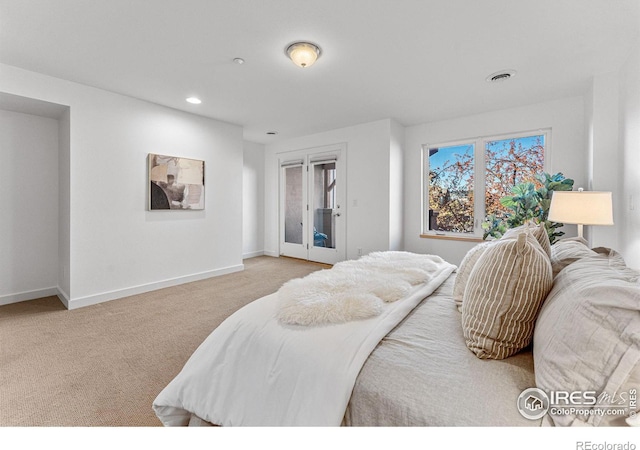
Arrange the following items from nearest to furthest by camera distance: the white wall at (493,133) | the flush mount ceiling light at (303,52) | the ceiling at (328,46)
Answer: the ceiling at (328,46) < the flush mount ceiling light at (303,52) < the white wall at (493,133)

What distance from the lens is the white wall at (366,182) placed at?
4.33 m

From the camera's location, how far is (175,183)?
12.6 feet

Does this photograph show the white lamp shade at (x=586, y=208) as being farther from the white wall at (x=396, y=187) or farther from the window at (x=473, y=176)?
the white wall at (x=396, y=187)

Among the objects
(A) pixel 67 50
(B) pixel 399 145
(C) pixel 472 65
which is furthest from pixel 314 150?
(A) pixel 67 50

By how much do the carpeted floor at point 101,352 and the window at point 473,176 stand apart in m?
2.88

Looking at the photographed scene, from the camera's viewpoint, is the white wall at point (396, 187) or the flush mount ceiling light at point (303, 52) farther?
the white wall at point (396, 187)

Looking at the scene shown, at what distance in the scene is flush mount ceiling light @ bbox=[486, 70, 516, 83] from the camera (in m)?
2.75

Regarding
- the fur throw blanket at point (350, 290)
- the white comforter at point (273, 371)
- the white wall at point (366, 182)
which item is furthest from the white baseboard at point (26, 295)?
the white wall at point (366, 182)

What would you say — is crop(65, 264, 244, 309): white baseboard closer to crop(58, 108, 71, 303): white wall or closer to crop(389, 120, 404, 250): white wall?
crop(58, 108, 71, 303): white wall

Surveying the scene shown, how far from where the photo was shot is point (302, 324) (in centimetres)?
111

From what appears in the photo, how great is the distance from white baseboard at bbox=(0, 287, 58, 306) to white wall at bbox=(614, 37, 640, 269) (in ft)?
19.6

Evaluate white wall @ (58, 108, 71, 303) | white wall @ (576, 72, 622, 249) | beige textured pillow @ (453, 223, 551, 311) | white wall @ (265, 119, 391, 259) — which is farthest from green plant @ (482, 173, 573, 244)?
white wall @ (58, 108, 71, 303)

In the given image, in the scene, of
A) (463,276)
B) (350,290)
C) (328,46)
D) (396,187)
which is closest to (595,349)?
(463,276)

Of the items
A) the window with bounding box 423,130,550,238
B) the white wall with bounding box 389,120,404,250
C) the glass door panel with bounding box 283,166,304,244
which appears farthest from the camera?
the glass door panel with bounding box 283,166,304,244
